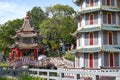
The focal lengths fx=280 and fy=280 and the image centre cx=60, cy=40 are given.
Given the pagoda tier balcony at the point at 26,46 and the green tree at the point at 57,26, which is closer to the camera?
the pagoda tier balcony at the point at 26,46

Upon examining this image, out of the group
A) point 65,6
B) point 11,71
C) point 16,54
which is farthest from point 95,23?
point 65,6

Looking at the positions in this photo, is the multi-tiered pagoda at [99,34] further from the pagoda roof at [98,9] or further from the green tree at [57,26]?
the green tree at [57,26]

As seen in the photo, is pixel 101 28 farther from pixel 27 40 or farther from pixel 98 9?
pixel 27 40

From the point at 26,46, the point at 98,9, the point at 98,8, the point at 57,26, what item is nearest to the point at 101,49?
the point at 98,9

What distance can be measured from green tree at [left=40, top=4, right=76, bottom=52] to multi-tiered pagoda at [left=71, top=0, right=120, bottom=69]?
28.6 m

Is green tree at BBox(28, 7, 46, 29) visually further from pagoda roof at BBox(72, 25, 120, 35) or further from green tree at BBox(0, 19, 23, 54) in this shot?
pagoda roof at BBox(72, 25, 120, 35)

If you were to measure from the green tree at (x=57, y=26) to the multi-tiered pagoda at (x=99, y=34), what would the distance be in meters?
28.6

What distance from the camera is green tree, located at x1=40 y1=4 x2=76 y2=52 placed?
215 feet

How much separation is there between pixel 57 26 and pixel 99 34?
101 ft

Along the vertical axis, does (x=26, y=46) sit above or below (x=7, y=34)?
below

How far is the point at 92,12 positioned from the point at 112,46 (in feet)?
16.4

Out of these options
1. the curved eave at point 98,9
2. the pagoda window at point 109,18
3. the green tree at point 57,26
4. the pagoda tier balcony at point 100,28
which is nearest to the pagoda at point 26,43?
the green tree at point 57,26

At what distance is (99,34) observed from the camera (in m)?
34.7

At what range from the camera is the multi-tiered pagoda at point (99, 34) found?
3434cm
